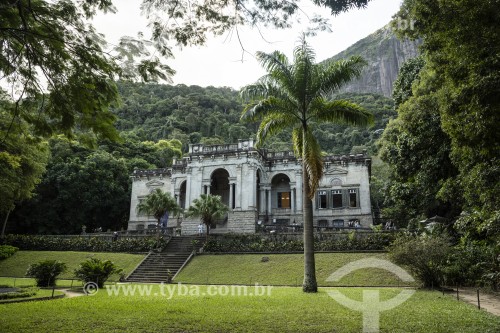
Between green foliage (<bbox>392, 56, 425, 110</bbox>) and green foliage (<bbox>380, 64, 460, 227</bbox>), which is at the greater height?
green foliage (<bbox>392, 56, 425, 110</bbox>)

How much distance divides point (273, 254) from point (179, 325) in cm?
1708

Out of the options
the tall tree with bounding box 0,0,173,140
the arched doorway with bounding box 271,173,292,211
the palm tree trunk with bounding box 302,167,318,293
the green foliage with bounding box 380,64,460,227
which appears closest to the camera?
the tall tree with bounding box 0,0,173,140

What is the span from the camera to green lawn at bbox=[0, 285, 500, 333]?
6941mm

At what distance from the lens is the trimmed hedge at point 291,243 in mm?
22844

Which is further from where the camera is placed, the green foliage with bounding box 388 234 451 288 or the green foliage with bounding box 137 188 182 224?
the green foliage with bounding box 137 188 182 224

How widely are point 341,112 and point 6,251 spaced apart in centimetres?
2708

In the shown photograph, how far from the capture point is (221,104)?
3071 inches

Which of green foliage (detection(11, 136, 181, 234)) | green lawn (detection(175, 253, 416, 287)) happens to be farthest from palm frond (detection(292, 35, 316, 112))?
green foliage (detection(11, 136, 181, 234))

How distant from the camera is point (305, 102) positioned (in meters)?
14.8

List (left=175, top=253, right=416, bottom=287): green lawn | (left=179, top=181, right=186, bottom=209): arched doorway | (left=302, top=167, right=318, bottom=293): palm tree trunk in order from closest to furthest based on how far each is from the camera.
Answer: (left=302, top=167, right=318, bottom=293): palm tree trunk
(left=175, top=253, right=416, bottom=287): green lawn
(left=179, top=181, right=186, bottom=209): arched doorway

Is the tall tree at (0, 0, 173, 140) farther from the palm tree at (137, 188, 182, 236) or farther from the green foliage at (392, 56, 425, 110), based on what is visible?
the palm tree at (137, 188, 182, 236)

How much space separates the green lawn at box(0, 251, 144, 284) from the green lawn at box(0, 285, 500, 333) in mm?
14349

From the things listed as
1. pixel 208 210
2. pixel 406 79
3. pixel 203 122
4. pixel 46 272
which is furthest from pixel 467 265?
pixel 203 122

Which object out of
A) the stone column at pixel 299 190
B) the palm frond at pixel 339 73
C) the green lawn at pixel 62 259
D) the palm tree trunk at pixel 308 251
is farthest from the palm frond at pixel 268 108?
the stone column at pixel 299 190
